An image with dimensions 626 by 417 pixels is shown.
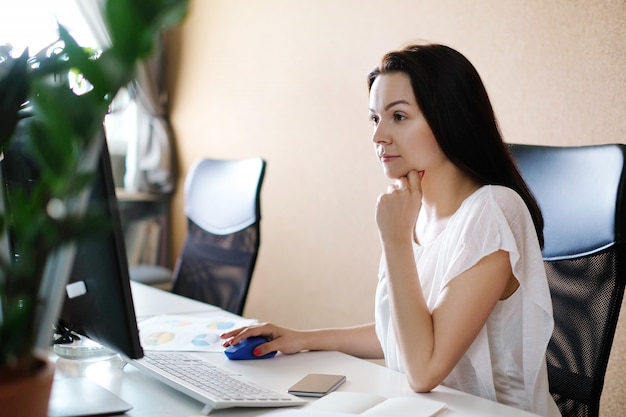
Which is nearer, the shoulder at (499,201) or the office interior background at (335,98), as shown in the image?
the shoulder at (499,201)

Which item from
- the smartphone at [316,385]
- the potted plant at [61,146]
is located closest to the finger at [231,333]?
the smartphone at [316,385]

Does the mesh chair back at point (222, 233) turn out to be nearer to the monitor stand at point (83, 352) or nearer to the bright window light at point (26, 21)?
the monitor stand at point (83, 352)

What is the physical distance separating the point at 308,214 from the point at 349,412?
2.27m

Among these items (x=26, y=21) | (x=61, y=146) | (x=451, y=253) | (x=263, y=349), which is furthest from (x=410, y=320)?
(x=26, y=21)

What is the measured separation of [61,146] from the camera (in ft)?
1.36

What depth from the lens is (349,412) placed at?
1.01 m

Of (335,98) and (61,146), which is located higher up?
(335,98)

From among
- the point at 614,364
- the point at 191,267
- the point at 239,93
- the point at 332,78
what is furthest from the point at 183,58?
the point at 614,364

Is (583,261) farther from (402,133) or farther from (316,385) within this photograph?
(316,385)

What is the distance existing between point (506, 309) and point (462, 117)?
381mm

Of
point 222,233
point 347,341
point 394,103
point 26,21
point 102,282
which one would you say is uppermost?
point 26,21

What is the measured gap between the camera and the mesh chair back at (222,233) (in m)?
2.15

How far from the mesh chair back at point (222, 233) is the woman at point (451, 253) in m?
0.69

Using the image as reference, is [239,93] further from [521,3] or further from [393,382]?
[393,382]
